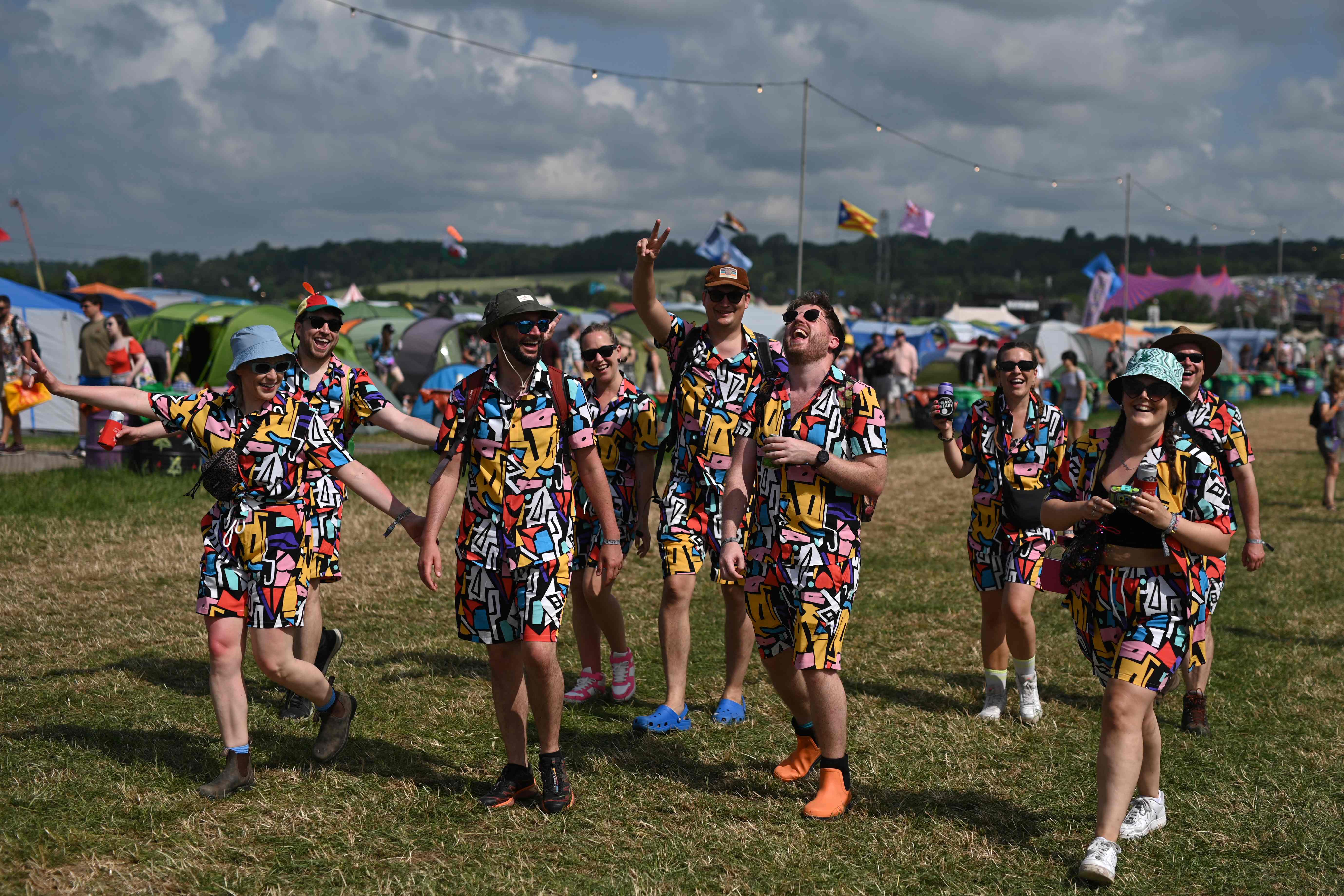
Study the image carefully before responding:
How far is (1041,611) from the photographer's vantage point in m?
8.59

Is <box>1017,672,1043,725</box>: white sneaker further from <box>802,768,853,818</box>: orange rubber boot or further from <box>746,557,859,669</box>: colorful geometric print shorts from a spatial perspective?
<box>746,557,859,669</box>: colorful geometric print shorts

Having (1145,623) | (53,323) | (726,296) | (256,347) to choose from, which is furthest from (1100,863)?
(53,323)

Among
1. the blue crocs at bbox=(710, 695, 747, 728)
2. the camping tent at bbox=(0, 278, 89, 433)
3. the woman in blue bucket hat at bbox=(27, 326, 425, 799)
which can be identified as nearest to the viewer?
the woman in blue bucket hat at bbox=(27, 326, 425, 799)

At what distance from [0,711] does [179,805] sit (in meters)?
1.71

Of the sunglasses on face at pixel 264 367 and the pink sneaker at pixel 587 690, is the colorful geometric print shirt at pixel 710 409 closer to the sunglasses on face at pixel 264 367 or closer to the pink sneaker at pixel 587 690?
the pink sneaker at pixel 587 690

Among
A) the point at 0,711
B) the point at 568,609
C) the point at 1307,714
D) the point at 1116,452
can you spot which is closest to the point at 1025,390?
the point at 1116,452

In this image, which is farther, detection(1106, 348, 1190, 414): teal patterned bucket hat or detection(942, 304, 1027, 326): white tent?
detection(942, 304, 1027, 326): white tent

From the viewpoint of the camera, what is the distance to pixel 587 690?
612 cm

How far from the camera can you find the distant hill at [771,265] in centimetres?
10175

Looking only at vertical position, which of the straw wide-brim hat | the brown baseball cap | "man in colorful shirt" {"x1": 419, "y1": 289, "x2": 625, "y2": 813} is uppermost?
the brown baseball cap

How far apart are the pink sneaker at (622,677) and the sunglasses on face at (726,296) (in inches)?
76.1

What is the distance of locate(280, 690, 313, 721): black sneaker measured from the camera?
571 centimetres

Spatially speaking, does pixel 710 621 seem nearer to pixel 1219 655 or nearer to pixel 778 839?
pixel 1219 655

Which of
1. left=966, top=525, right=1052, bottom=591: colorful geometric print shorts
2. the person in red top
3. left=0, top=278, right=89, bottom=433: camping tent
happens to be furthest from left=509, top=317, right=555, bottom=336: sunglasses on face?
left=0, top=278, right=89, bottom=433: camping tent
